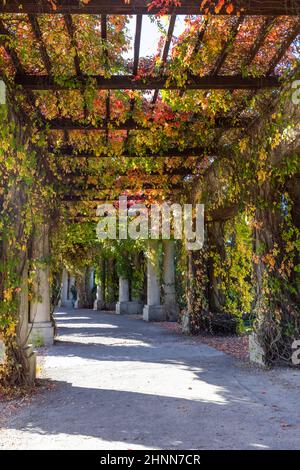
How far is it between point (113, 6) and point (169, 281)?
11085 millimetres

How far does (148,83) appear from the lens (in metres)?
5.09

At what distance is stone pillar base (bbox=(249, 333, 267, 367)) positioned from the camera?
6.17 m

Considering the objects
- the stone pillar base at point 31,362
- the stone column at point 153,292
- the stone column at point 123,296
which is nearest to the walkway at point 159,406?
the stone pillar base at point 31,362

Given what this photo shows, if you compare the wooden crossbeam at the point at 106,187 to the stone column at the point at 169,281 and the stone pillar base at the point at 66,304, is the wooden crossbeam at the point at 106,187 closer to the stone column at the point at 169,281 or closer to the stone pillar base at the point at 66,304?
the stone column at the point at 169,281

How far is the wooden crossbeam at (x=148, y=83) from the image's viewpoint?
16.5ft

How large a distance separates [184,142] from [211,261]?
3.93 meters

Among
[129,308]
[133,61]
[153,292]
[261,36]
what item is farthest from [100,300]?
A: [261,36]

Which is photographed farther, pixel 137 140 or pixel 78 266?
pixel 78 266

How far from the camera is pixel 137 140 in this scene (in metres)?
6.98

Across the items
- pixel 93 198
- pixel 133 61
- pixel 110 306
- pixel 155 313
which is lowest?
pixel 110 306

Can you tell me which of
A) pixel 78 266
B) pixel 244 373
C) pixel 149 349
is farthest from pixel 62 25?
pixel 78 266

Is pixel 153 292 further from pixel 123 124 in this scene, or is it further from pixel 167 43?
pixel 167 43

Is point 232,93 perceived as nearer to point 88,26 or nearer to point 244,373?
point 88,26

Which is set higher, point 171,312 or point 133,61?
point 133,61
